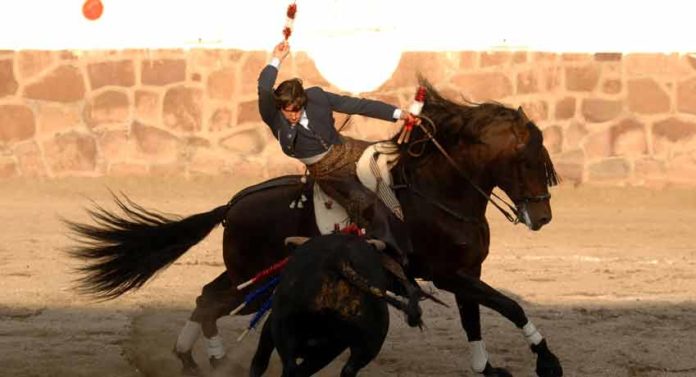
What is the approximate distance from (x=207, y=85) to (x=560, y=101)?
11.5ft

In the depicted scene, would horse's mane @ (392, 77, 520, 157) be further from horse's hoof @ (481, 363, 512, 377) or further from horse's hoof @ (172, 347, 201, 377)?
horse's hoof @ (172, 347, 201, 377)

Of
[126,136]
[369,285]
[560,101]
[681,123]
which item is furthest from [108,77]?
[369,285]

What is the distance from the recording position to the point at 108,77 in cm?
1470

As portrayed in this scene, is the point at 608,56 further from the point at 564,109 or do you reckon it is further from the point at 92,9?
the point at 92,9

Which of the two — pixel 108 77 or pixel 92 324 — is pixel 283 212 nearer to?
pixel 92 324

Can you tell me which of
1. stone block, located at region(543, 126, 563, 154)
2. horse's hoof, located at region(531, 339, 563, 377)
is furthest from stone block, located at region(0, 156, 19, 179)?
horse's hoof, located at region(531, 339, 563, 377)

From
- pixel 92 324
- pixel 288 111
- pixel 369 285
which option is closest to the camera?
pixel 369 285

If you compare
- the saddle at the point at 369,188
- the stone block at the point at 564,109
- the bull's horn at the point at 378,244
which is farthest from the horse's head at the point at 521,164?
the stone block at the point at 564,109

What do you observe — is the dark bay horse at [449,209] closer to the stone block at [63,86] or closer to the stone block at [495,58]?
the stone block at [495,58]

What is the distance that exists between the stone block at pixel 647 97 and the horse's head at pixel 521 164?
7.24m

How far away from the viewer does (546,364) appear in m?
7.49

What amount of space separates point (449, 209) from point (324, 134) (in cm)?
76

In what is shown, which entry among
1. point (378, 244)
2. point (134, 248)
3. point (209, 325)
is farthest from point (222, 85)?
point (378, 244)

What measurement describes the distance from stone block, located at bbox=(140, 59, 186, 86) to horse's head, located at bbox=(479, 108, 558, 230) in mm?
7356
